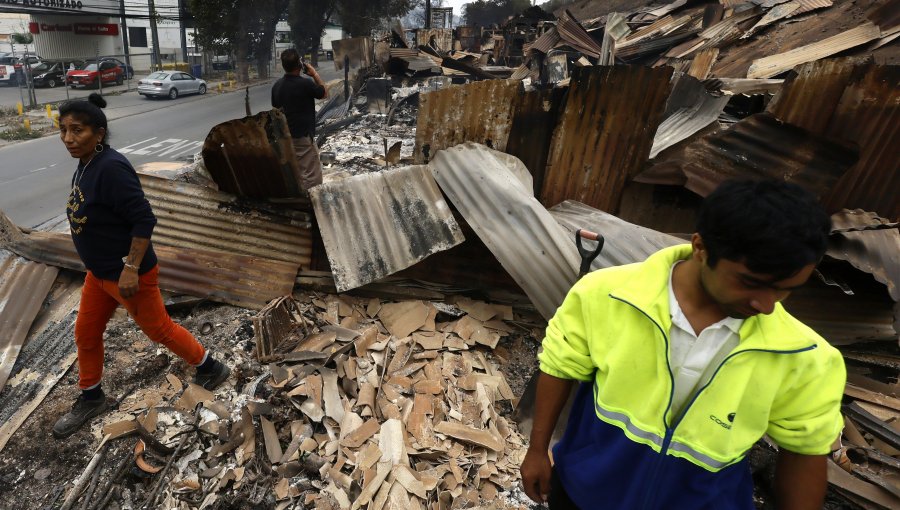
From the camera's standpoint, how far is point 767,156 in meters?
4.26

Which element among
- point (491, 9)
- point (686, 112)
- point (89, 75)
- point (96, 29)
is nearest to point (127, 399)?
point (686, 112)

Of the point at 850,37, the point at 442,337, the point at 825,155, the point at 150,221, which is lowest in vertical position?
the point at 442,337

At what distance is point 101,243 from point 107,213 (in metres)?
0.18

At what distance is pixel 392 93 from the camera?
14.6m

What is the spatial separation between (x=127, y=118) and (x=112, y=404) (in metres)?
16.4

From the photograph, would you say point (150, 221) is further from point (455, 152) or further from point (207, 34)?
point (207, 34)

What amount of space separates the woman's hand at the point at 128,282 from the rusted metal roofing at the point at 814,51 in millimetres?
9437

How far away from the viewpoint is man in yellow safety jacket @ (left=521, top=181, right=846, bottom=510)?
110cm

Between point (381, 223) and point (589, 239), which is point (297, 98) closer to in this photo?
point (381, 223)

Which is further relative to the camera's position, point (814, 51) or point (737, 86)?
point (814, 51)

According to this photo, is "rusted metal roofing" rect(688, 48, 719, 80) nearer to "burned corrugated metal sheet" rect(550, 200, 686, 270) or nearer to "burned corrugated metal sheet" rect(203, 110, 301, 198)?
"burned corrugated metal sheet" rect(550, 200, 686, 270)

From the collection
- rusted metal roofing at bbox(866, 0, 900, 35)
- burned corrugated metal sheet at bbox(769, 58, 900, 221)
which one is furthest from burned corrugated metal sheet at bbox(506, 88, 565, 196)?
rusted metal roofing at bbox(866, 0, 900, 35)

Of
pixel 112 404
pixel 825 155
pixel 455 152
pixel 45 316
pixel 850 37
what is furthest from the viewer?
pixel 850 37

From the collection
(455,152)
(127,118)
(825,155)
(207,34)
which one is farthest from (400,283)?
(207,34)
